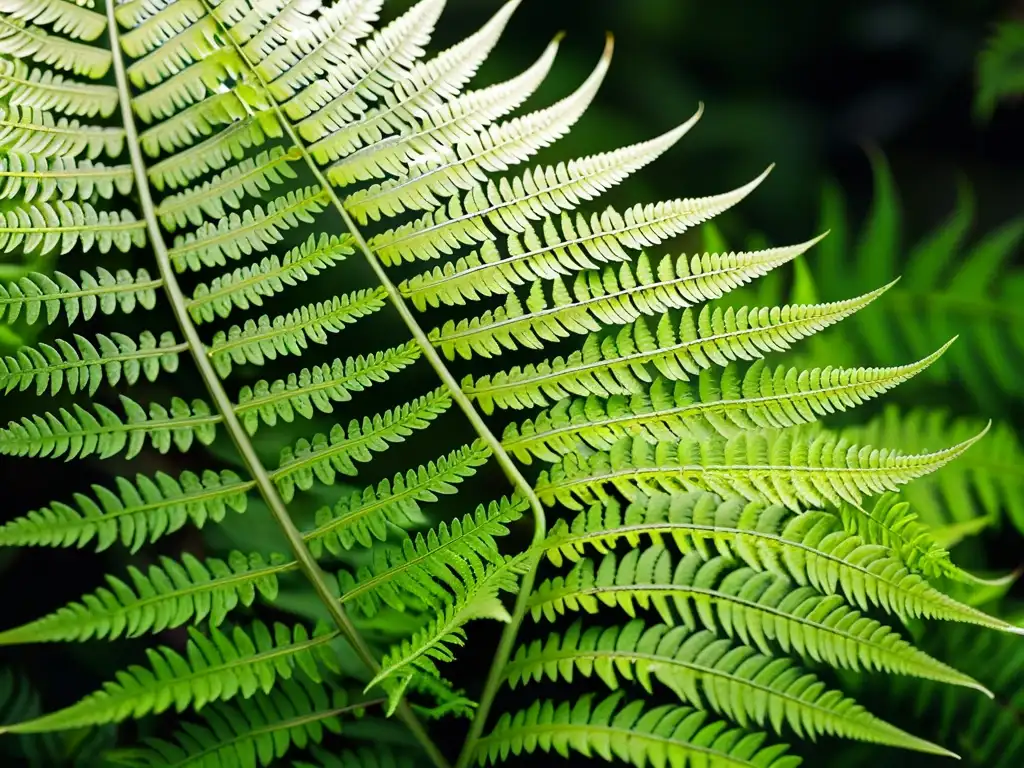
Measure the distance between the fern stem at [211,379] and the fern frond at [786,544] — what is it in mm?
252

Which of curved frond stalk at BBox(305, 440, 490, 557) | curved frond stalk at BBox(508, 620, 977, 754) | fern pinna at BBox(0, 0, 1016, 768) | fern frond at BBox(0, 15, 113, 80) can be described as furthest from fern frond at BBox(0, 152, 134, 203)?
curved frond stalk at BBox(508, 620, 977, 754)

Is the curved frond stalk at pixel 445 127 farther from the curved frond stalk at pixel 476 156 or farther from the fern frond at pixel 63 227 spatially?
the fern frond at pixel 63 227

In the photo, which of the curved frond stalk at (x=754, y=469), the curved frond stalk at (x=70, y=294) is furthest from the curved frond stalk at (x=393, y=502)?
the curved frond stalk at (x=70, y=294)

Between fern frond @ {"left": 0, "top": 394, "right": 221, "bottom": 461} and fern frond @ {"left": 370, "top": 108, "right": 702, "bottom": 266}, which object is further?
fern frond @ {"left": 370, "top": 108, "right": 702, "bottom": 266}

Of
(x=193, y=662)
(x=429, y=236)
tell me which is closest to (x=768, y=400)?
(x=429, y=236)

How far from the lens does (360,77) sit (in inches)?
37.7

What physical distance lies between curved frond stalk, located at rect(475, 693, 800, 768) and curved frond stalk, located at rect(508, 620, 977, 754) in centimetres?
2

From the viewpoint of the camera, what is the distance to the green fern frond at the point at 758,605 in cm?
81

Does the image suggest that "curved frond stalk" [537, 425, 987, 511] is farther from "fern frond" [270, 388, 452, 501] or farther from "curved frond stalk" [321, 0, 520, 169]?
"curved frond stalk" [321, 0, 520, 169]

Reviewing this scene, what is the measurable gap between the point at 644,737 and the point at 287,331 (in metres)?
0.57

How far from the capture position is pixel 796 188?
300cm

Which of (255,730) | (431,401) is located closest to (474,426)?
(431,401)

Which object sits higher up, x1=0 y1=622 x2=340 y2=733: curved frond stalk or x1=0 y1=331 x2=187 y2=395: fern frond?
x1=0 y1=331 x2=187 y2=395: fern frond

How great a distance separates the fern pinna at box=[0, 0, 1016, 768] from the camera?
2.75ft
